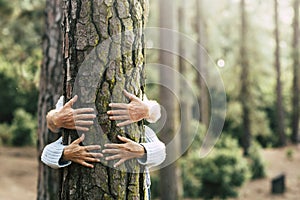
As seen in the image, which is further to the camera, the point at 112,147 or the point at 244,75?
the point at 244,75

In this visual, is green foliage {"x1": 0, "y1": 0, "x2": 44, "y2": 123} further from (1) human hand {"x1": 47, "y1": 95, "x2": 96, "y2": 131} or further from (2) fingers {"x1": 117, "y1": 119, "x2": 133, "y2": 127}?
(2) fingers {"x1": 117, "y1": 119, "x2": 133, "y2": 127}

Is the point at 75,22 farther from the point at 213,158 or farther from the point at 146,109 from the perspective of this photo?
the point at 213,158

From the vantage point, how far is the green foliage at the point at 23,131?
19984 mm

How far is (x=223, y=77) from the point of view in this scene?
71.3ft

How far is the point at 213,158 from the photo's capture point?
42.1ft

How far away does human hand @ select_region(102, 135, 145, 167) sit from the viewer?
8.20 ft

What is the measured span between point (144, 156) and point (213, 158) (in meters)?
10.4

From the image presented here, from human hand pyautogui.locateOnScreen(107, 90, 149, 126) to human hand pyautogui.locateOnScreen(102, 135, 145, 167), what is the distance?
0.10 m

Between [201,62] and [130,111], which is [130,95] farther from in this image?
[201,62]

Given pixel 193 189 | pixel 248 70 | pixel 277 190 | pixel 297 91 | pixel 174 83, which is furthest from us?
pixel 297 91

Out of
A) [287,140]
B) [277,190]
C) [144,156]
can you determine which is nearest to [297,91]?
[287,140]

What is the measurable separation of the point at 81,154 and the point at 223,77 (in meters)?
19.6

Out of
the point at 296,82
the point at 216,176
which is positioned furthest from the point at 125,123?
the point at 296,82

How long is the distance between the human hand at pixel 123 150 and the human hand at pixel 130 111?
10 cm
